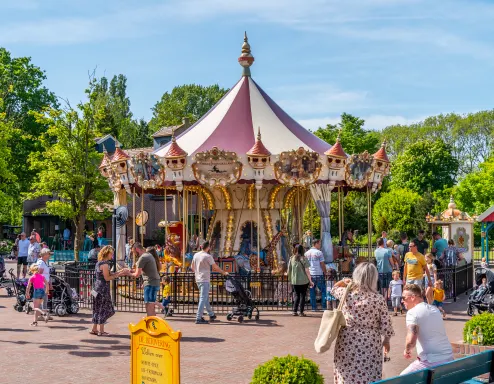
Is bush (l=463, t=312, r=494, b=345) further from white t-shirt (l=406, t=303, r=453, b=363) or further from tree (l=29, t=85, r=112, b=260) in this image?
tree (l=29, t=85, r=112, b=260)

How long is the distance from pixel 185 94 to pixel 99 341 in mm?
67451

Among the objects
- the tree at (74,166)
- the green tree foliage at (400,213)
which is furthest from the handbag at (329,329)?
the green tree foliage at (400,213)

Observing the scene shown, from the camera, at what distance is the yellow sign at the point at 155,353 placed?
225 inches

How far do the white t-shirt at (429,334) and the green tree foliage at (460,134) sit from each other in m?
57.8

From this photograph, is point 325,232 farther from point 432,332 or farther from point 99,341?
point 432,332

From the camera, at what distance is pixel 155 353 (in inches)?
233

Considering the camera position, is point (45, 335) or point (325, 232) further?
point (325, 232)

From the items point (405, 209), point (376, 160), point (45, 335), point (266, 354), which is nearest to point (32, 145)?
point (405, 209)

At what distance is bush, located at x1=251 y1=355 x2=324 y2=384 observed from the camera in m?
5.70

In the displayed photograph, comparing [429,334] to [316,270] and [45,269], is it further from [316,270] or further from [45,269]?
[45,269]

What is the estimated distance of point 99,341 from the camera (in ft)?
38.6

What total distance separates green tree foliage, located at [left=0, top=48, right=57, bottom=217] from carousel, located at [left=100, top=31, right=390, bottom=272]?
835 inches

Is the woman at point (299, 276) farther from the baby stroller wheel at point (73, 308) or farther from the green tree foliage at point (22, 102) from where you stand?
the green tree foliage at point (22, 102)

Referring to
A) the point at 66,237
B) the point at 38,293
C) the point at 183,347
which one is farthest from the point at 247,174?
the point at 66,237
